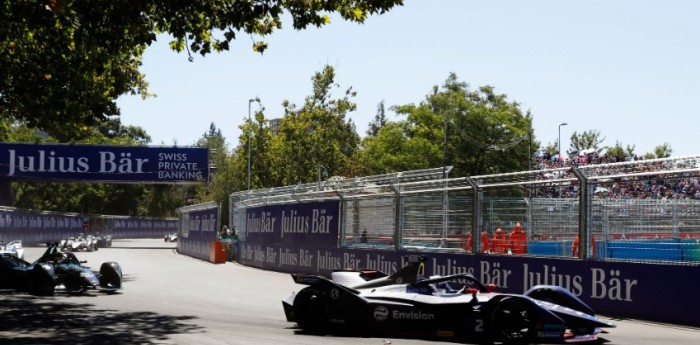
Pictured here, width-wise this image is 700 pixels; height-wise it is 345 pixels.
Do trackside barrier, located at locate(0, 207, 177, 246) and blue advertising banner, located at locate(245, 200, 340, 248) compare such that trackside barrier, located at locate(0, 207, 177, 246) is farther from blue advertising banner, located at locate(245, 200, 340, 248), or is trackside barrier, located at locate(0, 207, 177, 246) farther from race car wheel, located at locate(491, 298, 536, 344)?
race car wheel, located at locate(491, 298, 536, 344)

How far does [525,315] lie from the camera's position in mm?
9602

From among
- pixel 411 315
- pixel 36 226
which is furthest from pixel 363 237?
pixel 36 226

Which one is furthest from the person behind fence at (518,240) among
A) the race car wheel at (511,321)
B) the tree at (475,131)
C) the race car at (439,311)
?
the tree at (475,131)

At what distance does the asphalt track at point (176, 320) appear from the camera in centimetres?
1050

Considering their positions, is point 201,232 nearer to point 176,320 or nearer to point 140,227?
point 176,320

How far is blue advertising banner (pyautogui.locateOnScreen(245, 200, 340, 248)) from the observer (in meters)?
23.4

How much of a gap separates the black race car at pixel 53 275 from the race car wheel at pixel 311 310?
→ 7.68m

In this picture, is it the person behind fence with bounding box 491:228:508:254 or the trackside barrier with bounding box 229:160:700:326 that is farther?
the person behind fence with bounding box 491:228:508:254

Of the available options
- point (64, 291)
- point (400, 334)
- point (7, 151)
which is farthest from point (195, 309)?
point (7, 151)

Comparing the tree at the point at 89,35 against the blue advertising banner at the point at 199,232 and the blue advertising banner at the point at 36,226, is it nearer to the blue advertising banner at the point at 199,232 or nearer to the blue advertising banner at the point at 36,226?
the blue advertising banner at the point at 199,232

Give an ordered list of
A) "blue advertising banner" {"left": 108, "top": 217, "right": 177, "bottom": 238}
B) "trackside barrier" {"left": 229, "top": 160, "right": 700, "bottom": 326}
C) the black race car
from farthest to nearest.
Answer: "blue advertising banner" {"left": 108, "top": 217, "right": 177, "bottom": 238}
the black race car
"trackside barrier" {"left": 229, "top": 160, "right": 700, "bottom": 326}

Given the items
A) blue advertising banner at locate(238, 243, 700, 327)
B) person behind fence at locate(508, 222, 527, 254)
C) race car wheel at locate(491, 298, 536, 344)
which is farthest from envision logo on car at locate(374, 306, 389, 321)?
person behind fence at locate(508, 222, 527, 254)

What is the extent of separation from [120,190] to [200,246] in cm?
7138

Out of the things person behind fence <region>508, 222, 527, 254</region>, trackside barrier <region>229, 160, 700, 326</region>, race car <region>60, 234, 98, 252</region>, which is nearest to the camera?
trackside barrier <region>229, 160, 700, 326</region>
